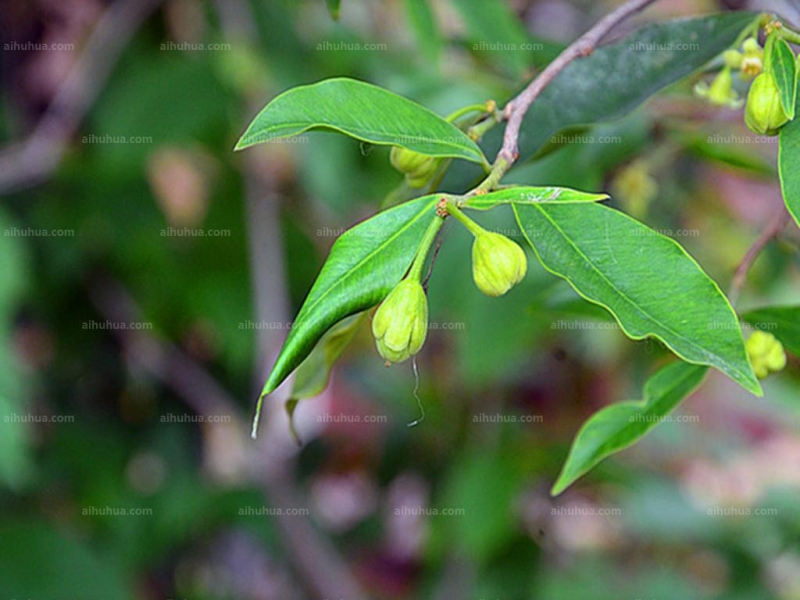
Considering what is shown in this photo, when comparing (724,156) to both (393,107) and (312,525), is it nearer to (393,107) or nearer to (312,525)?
(393,107)

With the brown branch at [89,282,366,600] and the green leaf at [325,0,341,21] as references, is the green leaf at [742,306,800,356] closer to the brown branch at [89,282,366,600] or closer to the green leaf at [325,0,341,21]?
the green leaf at [325,0,341,21]

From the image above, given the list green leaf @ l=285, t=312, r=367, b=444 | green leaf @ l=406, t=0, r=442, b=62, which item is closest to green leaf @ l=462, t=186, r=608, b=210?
green leaf @ l=285, t=312, r=367, b=444

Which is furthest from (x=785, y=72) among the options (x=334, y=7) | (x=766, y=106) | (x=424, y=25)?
(x=424, y=25)

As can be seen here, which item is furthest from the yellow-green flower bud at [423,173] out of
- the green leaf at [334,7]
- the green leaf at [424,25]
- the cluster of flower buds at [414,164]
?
the green leaf at [424,25]

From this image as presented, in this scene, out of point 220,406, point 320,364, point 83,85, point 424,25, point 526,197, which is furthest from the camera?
point 220,406

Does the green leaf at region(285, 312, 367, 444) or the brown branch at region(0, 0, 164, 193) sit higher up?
the green leaf at region(285, 312, 367, 444)

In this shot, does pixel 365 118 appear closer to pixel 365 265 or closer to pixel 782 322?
pixel 365 265
